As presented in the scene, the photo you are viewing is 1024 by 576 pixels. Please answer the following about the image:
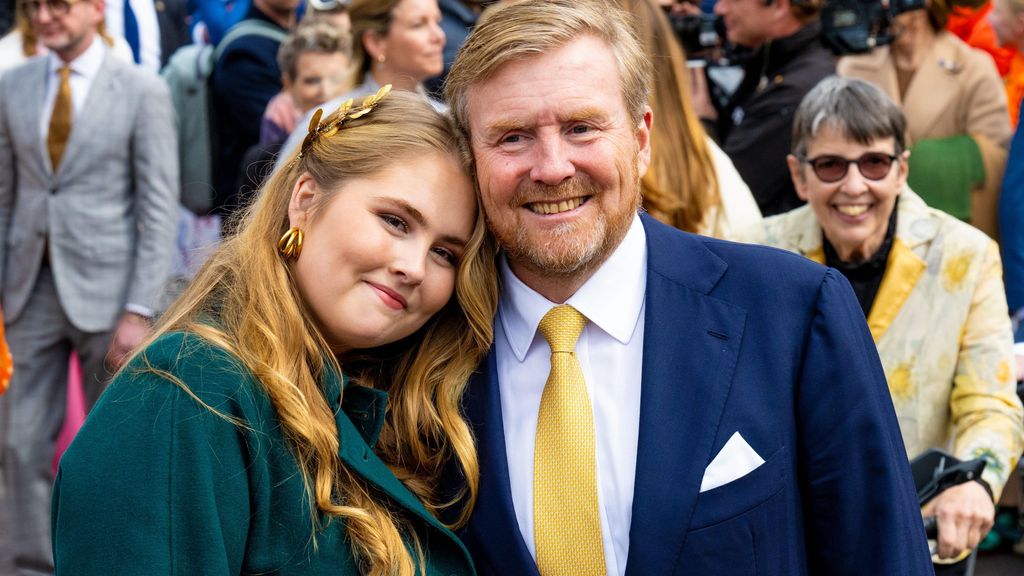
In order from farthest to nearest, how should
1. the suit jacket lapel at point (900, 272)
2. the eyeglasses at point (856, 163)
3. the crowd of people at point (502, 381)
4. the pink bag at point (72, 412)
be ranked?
the pink bag at point (72, 412)
the eyeglasses at point (856, 163)
the suit jacket lapel at point (900, 272)
the crowd of people at point (502, 381)

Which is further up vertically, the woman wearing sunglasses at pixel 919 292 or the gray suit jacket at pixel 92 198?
the woman wearing sunglasses at pixel 919 292

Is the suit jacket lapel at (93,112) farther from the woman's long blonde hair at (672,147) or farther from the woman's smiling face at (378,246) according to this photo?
the woman's smiling face at (378,246)

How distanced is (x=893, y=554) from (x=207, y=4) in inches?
255

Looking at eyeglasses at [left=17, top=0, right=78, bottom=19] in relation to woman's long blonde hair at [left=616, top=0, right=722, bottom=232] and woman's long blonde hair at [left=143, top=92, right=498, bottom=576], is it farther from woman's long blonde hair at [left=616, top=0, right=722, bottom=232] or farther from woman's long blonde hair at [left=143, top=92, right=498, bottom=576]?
woman's long blonde hair at [left=143, top=92, right=498, bottom=576]

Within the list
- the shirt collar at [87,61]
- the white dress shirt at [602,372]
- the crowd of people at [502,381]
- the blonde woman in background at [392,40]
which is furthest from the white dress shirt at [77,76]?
the white dress shirt at [602,372]

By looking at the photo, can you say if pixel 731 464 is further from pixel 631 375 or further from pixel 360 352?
pixel 360 352

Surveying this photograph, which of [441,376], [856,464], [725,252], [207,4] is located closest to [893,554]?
[856,464]

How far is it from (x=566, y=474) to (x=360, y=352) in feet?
1.80

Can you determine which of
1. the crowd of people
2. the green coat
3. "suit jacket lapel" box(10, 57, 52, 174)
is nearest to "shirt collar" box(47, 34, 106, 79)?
"suit jacket lapel" box(10, 57, 52, 174)

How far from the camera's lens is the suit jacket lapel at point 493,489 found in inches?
97.4

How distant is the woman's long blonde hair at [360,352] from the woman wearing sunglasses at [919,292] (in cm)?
152

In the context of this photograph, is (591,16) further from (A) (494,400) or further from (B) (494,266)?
(A) (494,400)

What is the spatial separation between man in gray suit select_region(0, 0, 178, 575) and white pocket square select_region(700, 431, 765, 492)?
3.65 meters

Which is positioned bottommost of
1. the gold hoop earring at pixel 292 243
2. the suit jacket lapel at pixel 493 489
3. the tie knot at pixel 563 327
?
the suit jacket lapel at pixel 493 489
